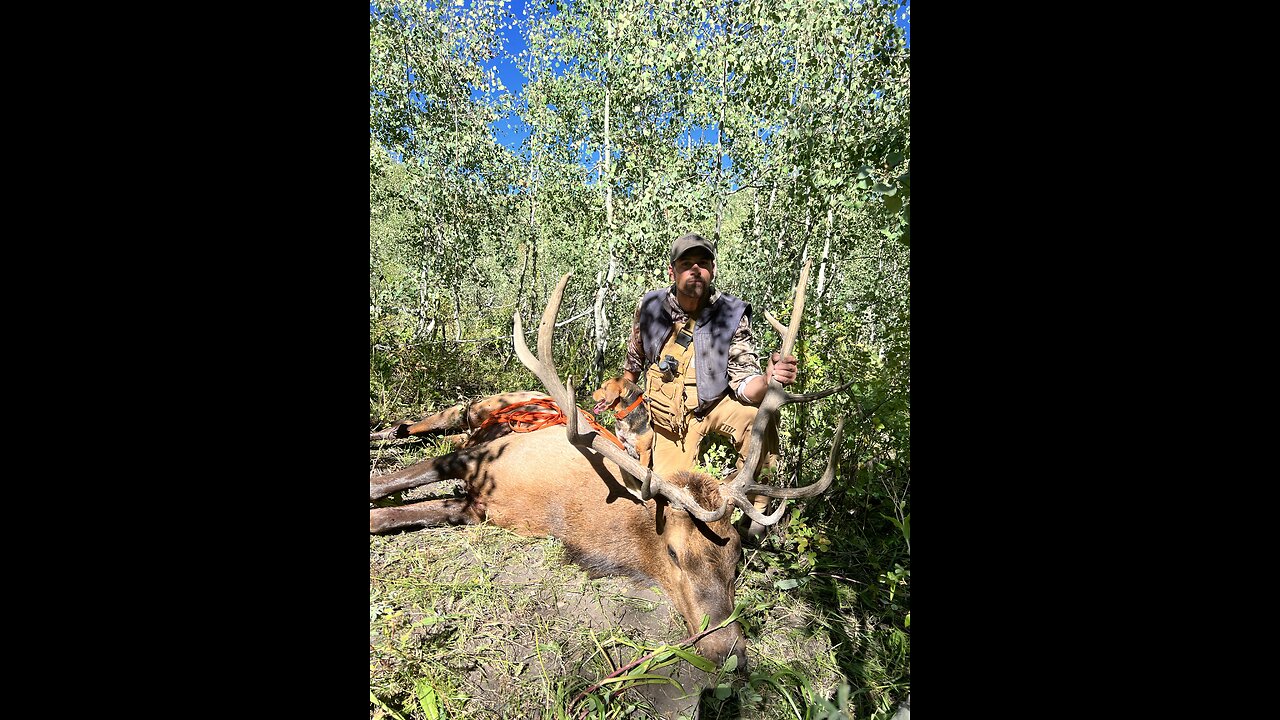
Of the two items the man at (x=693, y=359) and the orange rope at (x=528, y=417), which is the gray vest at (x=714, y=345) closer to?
the man at (x=693, y=359)

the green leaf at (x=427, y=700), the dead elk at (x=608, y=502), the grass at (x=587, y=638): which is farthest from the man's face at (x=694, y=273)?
the green leaf at (x=427, y=700)

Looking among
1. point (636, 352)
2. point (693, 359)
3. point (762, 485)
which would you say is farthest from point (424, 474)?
point (762, 485)

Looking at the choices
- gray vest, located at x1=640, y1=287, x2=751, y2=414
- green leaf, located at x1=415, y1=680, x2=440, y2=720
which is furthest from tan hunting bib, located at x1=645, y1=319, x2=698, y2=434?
green leaf, located at x1=415, y1=680, x2=440, y2=720

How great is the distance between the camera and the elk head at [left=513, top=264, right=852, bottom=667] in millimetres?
2729

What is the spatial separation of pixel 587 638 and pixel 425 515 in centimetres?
165

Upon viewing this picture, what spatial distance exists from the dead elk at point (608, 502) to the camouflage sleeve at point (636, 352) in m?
1.01

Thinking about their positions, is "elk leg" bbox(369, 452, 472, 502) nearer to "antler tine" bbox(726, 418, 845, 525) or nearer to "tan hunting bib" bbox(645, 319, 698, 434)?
"tan hunting bib" bbox(645, 319, 698, 434)

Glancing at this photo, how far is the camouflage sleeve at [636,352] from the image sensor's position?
4.60 metres

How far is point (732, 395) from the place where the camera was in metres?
4.41

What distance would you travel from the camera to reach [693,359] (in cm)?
438
